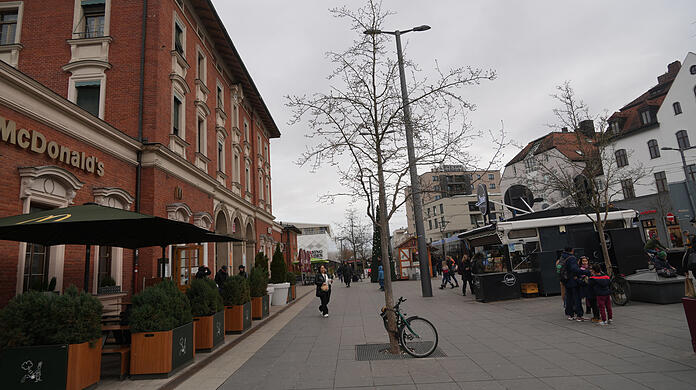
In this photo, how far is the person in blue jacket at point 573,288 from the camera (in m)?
9.77

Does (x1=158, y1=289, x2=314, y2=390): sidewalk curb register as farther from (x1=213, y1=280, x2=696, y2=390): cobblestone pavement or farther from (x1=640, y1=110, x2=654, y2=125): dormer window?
(x1=640, y1=110, x2=654, y2=125): dormer window

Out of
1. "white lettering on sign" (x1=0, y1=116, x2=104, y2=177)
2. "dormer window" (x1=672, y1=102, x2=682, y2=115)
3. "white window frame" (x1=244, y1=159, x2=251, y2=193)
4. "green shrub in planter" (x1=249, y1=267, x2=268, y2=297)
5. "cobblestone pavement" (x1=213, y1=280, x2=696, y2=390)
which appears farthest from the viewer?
"dormer window" (x1=672, y1=102, x2=682, y2=115)

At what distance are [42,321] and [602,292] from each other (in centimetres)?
1059

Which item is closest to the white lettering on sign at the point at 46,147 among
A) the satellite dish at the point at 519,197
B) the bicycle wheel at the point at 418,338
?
the bicycle wheel at the point at 418,338

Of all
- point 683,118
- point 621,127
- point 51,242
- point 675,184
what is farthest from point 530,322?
point 621,127

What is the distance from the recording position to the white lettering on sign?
26.8 ft

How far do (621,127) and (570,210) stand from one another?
32.1m

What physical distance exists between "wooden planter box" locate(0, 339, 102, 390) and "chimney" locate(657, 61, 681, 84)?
55526 mm

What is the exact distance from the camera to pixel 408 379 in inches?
233

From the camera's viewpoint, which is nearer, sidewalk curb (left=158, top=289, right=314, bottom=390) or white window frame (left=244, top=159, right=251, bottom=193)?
sidewalk curb (left=158, top=289, right=314, bottom=390)

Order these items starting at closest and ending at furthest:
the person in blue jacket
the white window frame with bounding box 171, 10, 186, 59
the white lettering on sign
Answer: the white lettering on sign, the person in blue jacket, the white window frame with bounding box 171, 10, 186, 59

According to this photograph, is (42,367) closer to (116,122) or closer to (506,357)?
(506,357)

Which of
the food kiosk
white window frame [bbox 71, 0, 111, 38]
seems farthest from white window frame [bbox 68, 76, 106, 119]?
the food kiosk

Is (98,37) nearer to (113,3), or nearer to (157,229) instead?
(113,3)
